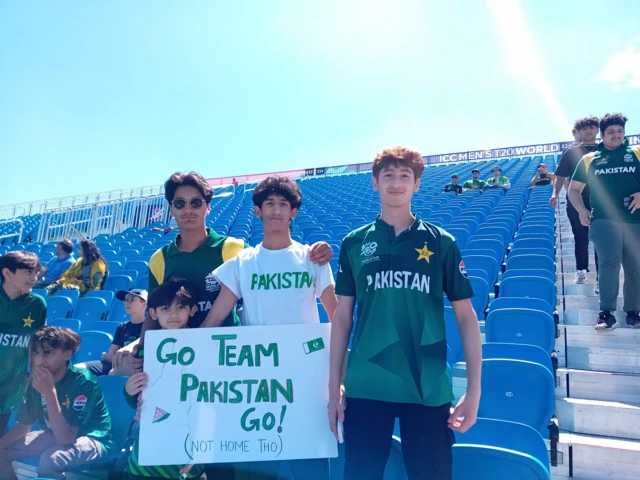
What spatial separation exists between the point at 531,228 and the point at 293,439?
5.65 metres

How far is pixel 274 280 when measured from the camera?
203cm

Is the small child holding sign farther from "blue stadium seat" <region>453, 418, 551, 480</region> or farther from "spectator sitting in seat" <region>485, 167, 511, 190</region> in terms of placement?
"spectator sitting in seat" <region>485, 167, 511, 190</region>

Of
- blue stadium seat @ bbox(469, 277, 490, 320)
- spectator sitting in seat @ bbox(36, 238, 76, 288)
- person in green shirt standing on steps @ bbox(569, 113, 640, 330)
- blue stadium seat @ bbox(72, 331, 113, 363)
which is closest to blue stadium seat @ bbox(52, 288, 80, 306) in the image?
spectator sitting in seat @ bbox(36, 238, 76, 288)

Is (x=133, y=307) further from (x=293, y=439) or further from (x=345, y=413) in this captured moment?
(x=345, y=413)

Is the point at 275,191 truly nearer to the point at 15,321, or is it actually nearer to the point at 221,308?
the point at 221,308

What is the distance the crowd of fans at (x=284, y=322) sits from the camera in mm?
1625

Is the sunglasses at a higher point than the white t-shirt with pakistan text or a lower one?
higher

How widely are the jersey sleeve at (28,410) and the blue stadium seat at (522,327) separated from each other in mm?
3053

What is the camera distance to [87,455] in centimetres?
247

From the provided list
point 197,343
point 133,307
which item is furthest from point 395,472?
point 133,307

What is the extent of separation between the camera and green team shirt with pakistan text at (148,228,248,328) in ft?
7.36

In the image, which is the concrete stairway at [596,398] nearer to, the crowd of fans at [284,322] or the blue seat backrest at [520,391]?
the blue seat backrest at [520,391]

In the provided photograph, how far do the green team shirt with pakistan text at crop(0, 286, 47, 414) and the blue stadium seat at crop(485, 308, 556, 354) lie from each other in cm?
320

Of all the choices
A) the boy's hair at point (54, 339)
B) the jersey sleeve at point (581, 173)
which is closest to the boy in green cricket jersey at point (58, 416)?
the boy's hair at point (54, 339)
